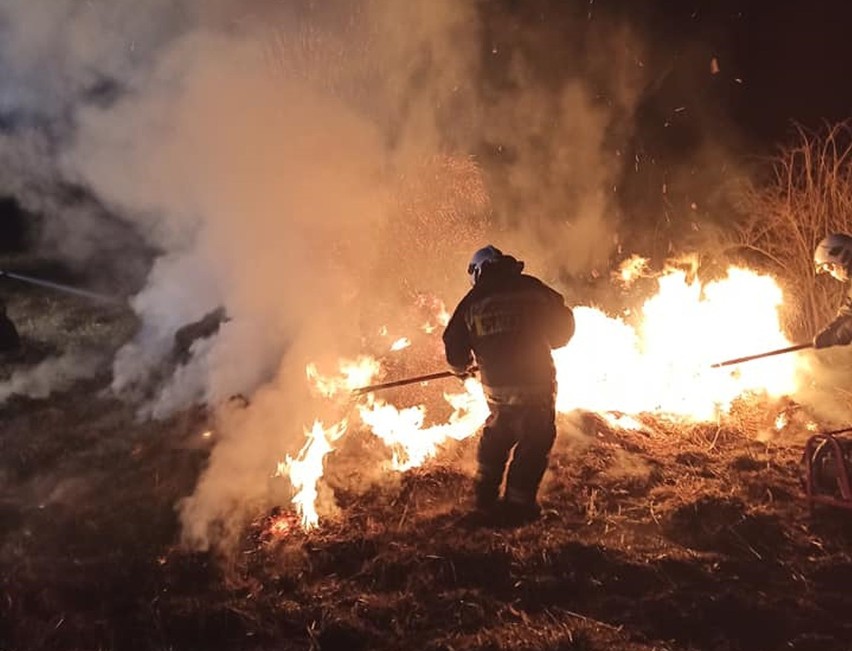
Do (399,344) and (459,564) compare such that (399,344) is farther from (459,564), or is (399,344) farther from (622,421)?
(459,564)

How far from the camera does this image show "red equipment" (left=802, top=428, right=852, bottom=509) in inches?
197

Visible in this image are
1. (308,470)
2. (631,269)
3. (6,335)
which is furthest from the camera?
(631,269)

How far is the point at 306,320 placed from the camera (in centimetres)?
755

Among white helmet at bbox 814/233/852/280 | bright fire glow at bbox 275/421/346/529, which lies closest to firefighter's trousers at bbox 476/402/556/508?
bright fire glow at bbox 275/421/346/529

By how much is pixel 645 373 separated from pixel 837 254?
7.39 ft

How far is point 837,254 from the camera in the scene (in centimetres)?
634

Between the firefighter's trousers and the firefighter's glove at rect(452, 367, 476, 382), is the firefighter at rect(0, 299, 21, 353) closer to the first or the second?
the firefighter's glove at rect(452, 367, 476, 382)

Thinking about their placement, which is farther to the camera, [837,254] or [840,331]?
[837,254]

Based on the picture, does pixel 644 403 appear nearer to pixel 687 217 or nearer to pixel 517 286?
pixel 517 286

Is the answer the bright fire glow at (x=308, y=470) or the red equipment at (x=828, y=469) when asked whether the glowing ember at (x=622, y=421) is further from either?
the bright fire glow at (x=308, y=470)

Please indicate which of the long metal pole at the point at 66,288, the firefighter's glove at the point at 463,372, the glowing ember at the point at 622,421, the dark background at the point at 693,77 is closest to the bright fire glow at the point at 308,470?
the firefighter's glove at the point at 463,372

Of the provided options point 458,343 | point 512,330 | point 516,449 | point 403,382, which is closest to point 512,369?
point 512,330

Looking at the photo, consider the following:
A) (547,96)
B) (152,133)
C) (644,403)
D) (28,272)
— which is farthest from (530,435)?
(28,272)

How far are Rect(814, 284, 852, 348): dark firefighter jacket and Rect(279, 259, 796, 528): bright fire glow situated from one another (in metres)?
1.38
